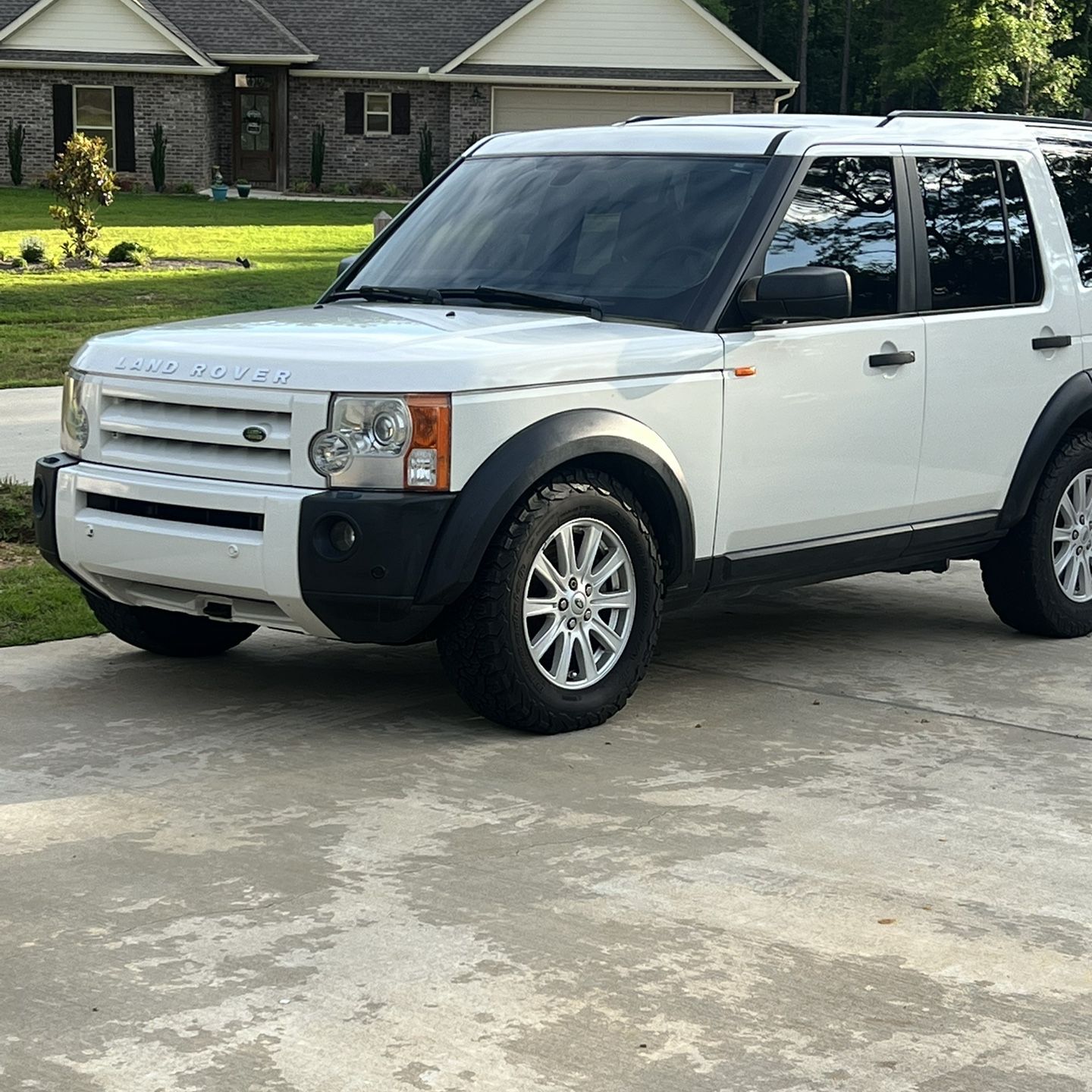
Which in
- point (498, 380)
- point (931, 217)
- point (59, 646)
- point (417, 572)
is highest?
point (931, 217)


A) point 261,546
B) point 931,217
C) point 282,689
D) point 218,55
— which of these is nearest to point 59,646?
point 282,689

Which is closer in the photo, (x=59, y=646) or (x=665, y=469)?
(x=665, y=469)

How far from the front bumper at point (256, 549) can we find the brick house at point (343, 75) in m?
40.0

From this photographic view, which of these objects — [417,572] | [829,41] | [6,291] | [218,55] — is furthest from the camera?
[829,41]

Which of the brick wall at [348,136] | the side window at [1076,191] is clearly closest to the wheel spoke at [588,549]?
the side window at [1076,191]

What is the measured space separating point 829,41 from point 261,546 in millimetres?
74229

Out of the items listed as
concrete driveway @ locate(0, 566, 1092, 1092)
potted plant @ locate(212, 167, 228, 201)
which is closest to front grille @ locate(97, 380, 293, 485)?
concrete driveway @ locate(0, 566, 1092, 1092)

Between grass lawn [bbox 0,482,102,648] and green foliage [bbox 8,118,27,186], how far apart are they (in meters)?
37.3

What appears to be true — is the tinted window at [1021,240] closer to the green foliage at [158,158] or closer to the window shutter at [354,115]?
the green foliage at [158,158]

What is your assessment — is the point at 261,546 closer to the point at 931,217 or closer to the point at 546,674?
the point at 546,674

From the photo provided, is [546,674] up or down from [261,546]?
down

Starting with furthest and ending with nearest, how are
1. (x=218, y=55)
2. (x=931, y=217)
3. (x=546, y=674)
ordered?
1. (x=218, y=55)
2. (x=931, y=217)
3. (x=546, y=674)

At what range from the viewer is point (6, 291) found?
68.4ft

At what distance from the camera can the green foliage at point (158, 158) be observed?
44.3 metres
